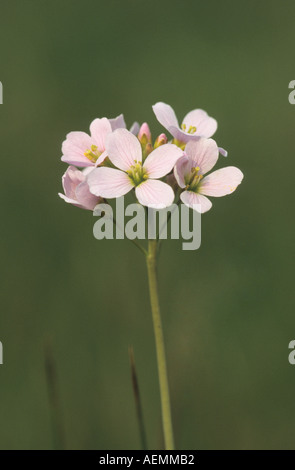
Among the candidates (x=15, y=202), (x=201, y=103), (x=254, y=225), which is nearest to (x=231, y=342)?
(x=254, y=225)

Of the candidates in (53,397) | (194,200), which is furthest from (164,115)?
(53,397)

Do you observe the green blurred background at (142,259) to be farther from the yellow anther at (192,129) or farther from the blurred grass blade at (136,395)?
the yellow anther at (192,129)

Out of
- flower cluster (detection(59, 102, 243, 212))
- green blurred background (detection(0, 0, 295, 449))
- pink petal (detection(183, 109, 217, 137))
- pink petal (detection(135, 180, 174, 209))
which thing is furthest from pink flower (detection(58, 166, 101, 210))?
green blurred background (detection(0, 0, 295, 449))

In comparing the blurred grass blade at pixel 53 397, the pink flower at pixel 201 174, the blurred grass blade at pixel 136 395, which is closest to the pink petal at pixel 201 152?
the pink flower at pixel 201 174

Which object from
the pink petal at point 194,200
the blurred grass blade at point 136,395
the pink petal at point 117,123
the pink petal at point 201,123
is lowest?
the blurred grass blade at point 136,395

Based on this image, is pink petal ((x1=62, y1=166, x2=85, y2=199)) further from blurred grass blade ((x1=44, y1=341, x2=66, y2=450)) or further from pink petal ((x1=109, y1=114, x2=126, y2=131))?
blurred grass blade ((x1=44, y1=341, x2=66, y2=450))

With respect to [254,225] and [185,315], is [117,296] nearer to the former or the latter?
[185,315]
